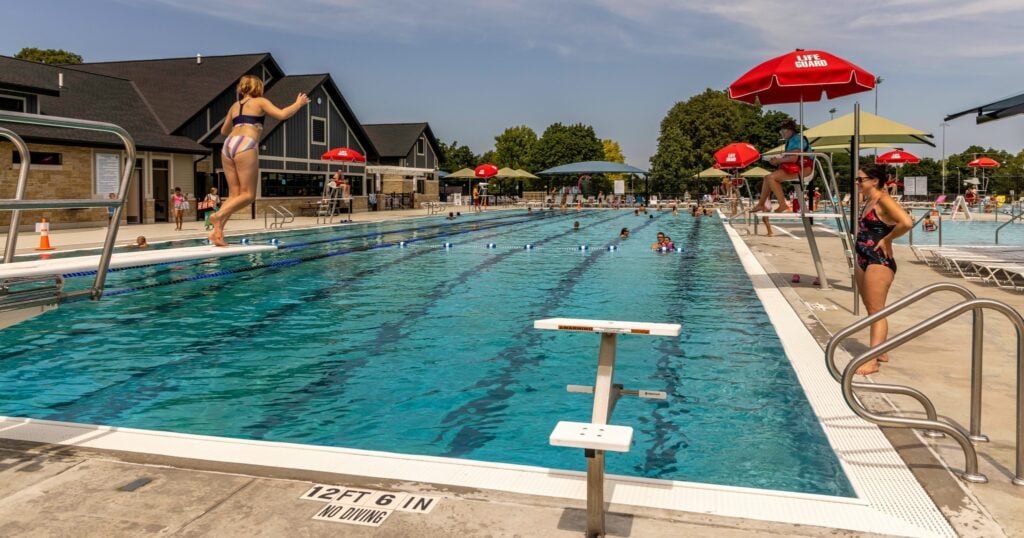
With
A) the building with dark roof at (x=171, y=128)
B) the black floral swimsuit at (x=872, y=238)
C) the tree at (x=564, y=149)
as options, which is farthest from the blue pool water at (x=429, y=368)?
the tree at (x=564, y=149)

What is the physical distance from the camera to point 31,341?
349 inches

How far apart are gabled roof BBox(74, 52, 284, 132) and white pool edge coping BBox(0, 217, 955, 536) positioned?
30.7 meters

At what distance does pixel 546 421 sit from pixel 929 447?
262cm

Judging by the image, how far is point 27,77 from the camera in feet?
85.6

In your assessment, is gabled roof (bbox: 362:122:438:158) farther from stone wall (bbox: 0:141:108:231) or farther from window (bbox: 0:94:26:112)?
window (bbox: 0:94:26:112)

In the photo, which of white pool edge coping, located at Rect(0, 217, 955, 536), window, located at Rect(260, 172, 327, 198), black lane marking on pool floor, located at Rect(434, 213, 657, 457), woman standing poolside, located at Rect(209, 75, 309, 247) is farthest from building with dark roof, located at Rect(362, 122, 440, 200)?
white pool edge coping, located at Rect(0, 217, 955, 536)

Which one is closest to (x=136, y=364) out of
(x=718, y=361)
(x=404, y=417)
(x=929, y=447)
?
(x=404, y=417)

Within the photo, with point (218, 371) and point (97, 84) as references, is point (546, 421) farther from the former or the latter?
point (97, 84)

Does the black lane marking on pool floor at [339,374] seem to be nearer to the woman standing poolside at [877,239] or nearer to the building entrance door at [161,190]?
the woman standing poolside at [877,239]

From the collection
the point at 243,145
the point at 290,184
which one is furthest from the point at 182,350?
the point at 290,184

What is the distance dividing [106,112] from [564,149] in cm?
7120

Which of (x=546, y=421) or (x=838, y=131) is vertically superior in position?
(x=838, y=131)

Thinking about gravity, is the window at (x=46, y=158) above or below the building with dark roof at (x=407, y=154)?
below

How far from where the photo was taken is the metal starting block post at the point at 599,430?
10.6ft
